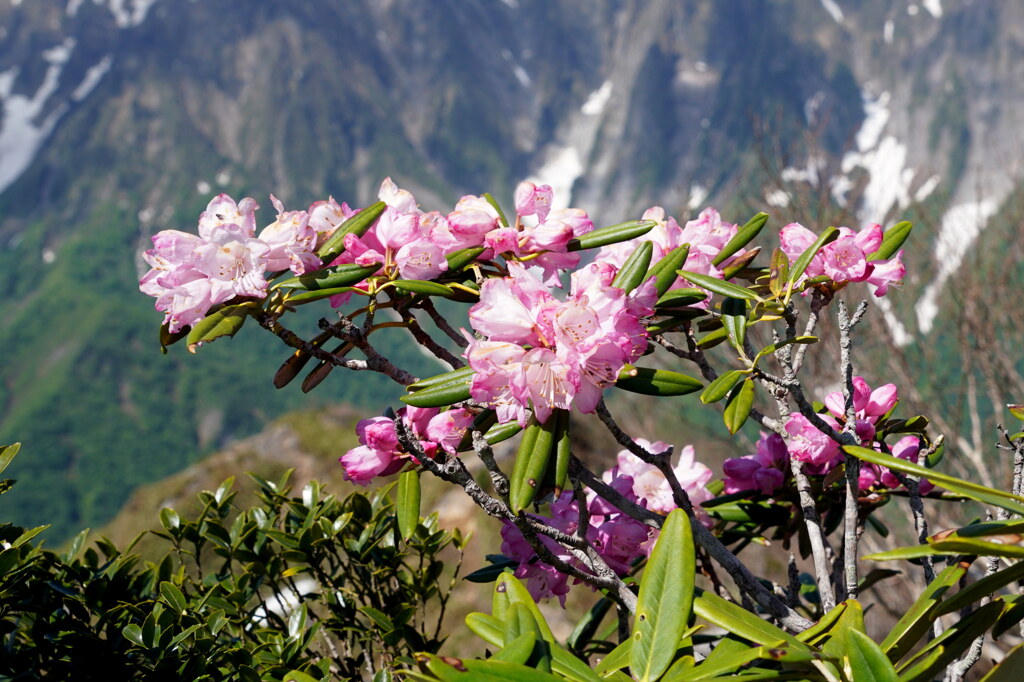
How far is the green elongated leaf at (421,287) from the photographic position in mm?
1039

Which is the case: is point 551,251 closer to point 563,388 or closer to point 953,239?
point 563,388

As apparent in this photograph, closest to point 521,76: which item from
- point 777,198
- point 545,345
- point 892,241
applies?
point 777,198

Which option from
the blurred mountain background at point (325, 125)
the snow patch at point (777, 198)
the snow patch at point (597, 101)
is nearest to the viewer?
the snow patch at point (777, 198)

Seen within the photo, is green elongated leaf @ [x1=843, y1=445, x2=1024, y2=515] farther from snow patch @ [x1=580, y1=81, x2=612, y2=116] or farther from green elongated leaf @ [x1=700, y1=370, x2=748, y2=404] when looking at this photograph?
snow patch @ [x1=580, y1=81, x2=612, y2=116]

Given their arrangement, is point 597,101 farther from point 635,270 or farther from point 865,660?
point 865,660

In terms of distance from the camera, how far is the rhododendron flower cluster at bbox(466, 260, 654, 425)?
85cm

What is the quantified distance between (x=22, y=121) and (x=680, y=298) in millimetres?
132488

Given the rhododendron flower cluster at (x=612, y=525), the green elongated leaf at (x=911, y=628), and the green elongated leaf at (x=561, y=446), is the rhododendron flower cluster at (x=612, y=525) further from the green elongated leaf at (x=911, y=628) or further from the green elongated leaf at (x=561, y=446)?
the green elongated leaf at (x=911, y=628)

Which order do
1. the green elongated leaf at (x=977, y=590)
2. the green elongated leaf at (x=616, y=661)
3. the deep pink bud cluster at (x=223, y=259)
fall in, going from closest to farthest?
the green elongated leaf at (x=977, y=590), the green elongated leaf at (x=616, y=661), the deep pink bud cluster at (x=223, y=259)

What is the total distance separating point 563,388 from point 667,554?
0.71 ft

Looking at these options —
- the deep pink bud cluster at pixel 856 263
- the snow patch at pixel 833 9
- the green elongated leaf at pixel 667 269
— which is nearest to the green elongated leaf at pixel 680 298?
the green elongated leaf at pixel 667 269

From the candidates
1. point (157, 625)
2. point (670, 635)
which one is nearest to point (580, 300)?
point (670, 635)

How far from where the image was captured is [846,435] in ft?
3.48

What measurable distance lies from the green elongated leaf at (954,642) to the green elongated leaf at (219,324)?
2.66ft
